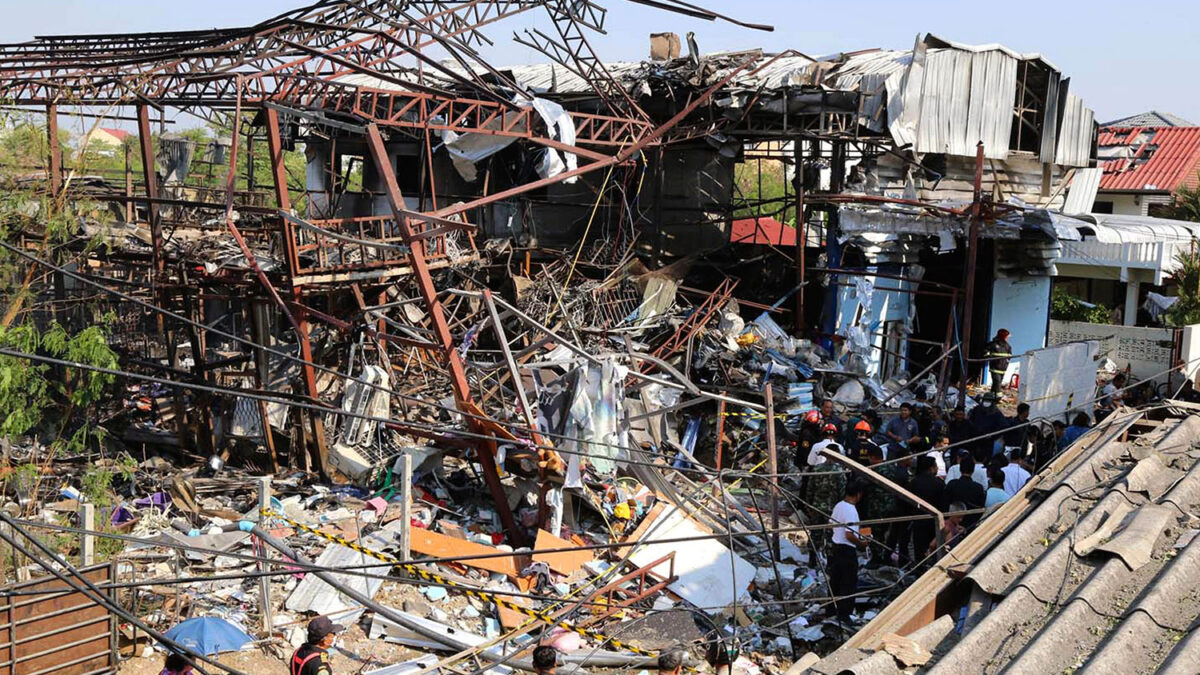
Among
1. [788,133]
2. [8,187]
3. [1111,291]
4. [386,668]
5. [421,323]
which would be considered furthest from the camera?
[1111,291]

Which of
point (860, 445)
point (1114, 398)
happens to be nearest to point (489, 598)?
point (860, 445)

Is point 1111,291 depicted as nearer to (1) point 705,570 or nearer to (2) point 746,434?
(2) point 746,434

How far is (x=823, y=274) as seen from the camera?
18.5 m

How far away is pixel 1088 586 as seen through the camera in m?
4.70

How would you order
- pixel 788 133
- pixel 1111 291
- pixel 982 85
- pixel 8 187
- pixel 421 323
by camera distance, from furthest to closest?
pixel 1111 291 → pixel 982 85 → pixel 788 133 → pixel 421 323 → pixel 8 187

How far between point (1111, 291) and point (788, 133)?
1542 centimetres

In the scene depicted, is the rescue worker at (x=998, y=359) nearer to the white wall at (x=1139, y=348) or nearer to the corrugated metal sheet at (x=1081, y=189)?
the white wall at (x=1139, y=348)

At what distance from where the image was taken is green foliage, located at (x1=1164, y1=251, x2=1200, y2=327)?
19.3 meters

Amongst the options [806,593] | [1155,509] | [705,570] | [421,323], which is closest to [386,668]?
[705,570]

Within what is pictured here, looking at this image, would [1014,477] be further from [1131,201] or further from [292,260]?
[1131,201]

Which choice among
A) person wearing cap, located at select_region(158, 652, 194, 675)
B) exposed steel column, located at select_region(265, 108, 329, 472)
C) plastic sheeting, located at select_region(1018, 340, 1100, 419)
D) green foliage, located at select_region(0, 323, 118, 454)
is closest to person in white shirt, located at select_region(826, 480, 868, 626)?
plastic sheeting, located at select_region(1018, 340, 1100, 419)

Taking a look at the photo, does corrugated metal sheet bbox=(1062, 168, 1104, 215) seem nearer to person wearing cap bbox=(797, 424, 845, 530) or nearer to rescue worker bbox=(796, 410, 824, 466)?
rescue worker bbox=(796, 410, 824, 466)

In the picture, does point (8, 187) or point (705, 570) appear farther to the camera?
point (8, 187)

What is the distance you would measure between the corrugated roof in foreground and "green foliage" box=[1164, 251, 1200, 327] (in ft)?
49.2
